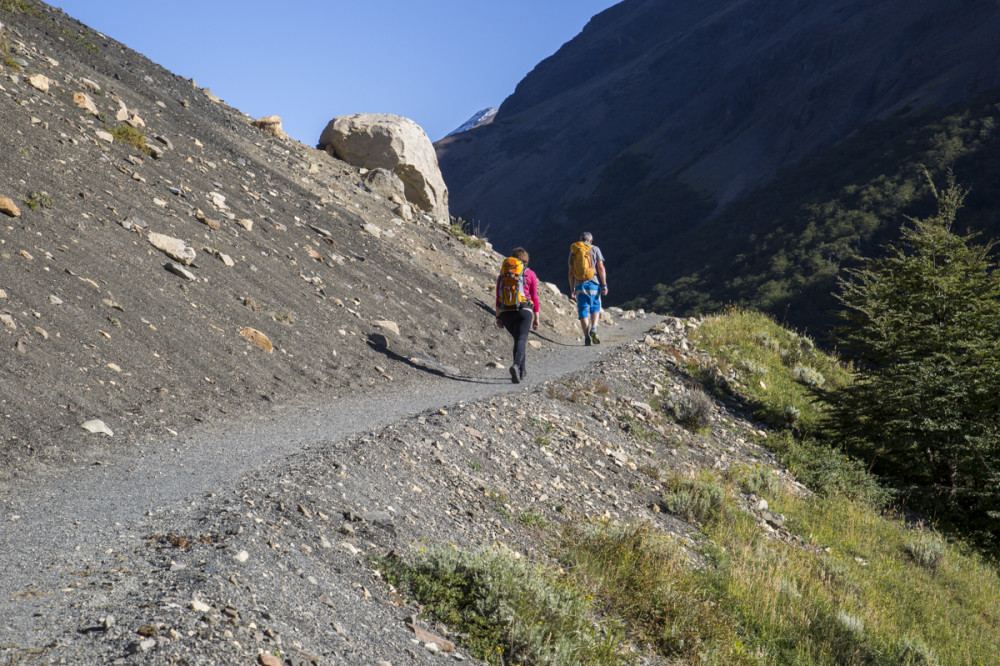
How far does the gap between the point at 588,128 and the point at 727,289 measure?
323 ft

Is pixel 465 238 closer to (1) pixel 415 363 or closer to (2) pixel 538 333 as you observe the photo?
(2) pixel 538 333

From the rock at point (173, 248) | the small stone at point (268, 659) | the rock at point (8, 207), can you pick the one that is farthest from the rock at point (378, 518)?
the rock at point (173, 248)

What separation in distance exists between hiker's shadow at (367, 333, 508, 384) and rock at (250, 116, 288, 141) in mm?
11041

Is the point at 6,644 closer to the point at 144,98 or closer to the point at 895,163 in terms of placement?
the point at 144,98

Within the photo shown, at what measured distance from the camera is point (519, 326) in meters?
10.1

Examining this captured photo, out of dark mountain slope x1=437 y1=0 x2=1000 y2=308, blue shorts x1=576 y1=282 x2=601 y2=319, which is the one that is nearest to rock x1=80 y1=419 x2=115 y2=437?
blue shorts x1=576 y1=282 x2=601 y2=319

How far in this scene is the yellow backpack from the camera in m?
13.3

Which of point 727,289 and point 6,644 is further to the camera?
point 727,289

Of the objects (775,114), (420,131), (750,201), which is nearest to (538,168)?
(775,114)

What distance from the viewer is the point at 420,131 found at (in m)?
22.0

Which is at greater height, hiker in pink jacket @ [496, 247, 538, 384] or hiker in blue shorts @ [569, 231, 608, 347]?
hiker in blue shorts @ [569, 231, 608, 347]

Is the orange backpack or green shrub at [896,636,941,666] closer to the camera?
green shrub at [896,636,941,666]

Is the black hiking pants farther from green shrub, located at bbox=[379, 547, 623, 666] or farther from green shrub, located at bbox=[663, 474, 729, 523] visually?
green shrub, located at bbox=[379, 547, 623, 666]

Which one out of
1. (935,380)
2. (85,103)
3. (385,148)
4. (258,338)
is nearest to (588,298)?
(935,380)
